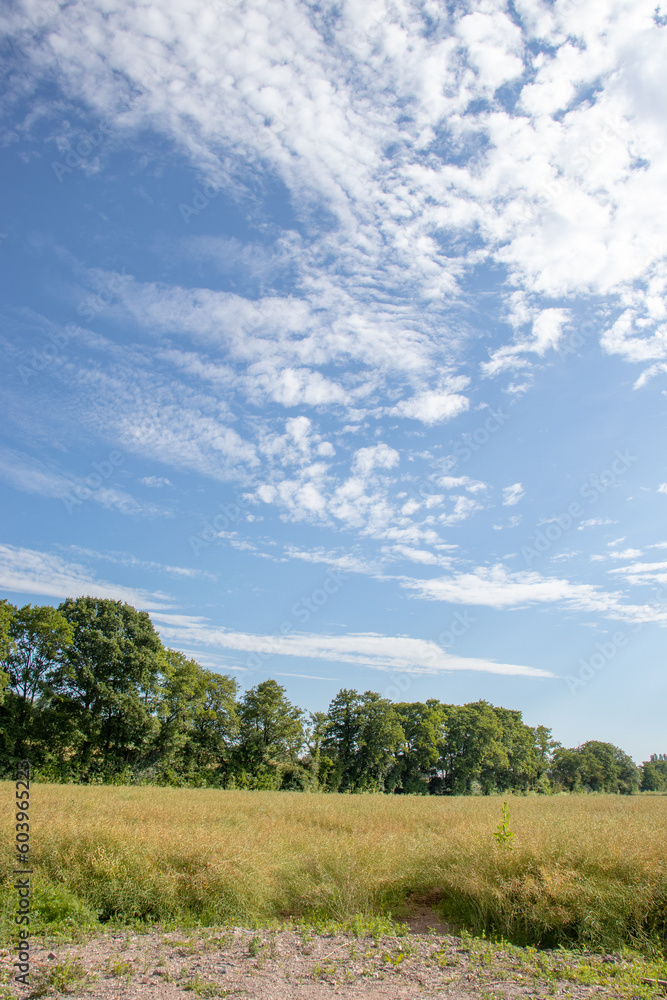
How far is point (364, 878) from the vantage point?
991 cm

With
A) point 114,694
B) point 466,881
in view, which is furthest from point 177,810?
point 114,694

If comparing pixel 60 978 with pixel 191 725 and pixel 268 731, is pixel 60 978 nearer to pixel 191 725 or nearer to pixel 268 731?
pixel 191 725

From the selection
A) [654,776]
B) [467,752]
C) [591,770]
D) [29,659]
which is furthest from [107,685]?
[654,776]

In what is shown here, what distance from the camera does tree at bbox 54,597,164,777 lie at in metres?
37.3

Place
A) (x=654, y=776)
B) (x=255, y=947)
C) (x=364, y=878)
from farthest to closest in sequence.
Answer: (x=654, y=776), (x=364, y=878), (x=255, y=947)

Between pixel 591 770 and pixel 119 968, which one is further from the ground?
pixel 119 968

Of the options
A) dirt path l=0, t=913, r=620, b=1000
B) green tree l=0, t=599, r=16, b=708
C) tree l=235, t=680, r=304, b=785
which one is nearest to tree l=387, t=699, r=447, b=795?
tree l=235, t=680, r=304, b=785

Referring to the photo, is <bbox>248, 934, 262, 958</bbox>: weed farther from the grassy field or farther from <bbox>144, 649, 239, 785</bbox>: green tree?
<bbox>144, 649, 239, 785</bbox>: green tree

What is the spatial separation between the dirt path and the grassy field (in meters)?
1.21

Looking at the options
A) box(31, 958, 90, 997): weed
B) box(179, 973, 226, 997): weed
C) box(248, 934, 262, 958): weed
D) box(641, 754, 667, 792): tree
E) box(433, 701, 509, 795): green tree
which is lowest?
box(641, 754, 667, 792): tree

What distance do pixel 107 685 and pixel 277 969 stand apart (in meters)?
35.1

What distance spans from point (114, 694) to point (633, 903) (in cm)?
3637

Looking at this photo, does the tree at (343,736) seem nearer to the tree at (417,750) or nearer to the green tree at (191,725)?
the tree at (417,750)

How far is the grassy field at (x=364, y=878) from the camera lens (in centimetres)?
841
